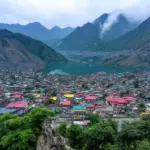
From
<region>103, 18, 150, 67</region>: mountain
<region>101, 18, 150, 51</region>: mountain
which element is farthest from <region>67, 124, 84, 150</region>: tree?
<region>101, 18, 150, 51</region>: mountain

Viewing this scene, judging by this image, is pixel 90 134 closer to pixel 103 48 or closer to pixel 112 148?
pixel 112 148

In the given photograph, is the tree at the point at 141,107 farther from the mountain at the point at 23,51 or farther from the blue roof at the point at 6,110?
the mountain at the point at 23,51

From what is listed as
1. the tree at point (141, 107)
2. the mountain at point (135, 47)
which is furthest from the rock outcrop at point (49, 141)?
the mountain at point (135, 47)

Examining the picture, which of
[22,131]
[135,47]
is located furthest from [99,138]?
[135,47]

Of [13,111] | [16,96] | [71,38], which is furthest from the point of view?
[71,38]

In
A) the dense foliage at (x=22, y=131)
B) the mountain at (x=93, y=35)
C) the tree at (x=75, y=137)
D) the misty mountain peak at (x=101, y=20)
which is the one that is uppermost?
the misty mountain peak at (x=101, y=20)

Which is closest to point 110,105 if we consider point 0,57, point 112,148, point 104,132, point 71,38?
point 104,132

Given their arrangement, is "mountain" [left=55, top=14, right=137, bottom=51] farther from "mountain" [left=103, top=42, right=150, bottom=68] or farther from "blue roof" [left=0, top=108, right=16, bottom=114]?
"blue roof" [left=0, top=108, right=16, bottom=114]
